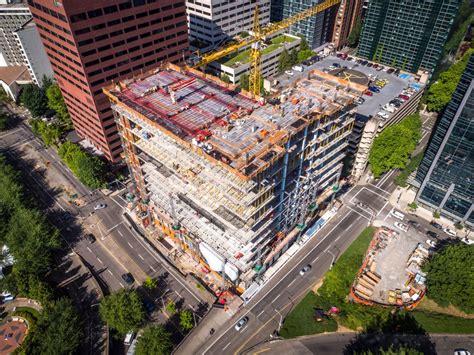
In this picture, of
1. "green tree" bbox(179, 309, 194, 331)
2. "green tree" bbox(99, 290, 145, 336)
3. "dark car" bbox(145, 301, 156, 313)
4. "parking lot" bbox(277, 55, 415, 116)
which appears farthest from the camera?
"parking lot" bbox(277, 55, 415, 116)

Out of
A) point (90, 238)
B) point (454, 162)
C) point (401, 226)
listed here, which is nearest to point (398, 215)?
point (401, 226)

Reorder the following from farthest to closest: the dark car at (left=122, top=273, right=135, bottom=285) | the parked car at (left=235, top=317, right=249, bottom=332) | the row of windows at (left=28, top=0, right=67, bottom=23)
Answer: the dark car at (left=122, top=273, right=135, bottom=285)
the row of windows at (left=28, top=0, right=67, bottom=23)
the parked car at (left=235, top=317, right=249, bottom=332)

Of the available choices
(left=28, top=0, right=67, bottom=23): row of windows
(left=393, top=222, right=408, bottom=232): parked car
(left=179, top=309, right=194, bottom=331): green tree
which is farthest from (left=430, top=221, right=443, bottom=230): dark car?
(left=28, top=0, right=67, bottom=23): row of windows

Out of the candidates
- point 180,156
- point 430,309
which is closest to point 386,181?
point 430,309

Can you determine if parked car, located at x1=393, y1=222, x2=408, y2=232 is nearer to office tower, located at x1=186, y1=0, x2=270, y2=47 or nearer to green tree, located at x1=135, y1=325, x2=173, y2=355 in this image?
green tree, located at x1=135, y1=325, x2=173, y2=355

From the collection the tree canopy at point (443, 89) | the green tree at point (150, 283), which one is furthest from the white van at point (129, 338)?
the tree canopy at point (443, 89)

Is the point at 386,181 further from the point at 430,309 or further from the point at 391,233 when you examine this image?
the point at 430,309
